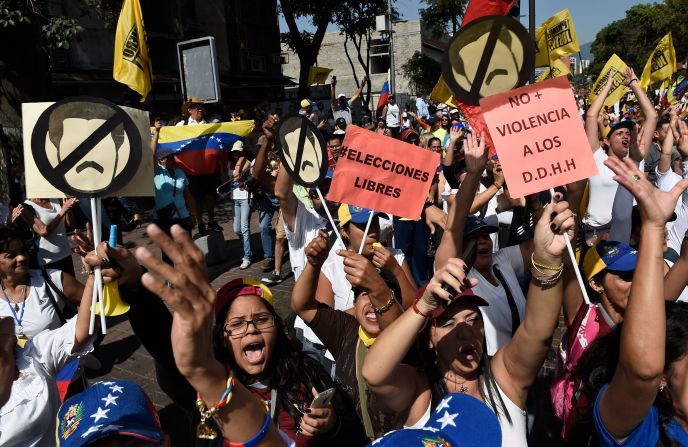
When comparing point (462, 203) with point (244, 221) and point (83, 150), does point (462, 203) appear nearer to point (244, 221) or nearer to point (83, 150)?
point (83, 150)

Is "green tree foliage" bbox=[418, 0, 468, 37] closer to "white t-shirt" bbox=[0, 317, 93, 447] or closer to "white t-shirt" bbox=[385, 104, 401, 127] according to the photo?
"white t-shirt" bbox=[385, 104, 401, 127]

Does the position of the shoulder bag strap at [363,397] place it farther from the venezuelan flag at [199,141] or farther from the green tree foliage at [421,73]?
the green tree foliage at [421,73]

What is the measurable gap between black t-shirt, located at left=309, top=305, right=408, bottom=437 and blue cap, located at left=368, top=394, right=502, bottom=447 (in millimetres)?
535

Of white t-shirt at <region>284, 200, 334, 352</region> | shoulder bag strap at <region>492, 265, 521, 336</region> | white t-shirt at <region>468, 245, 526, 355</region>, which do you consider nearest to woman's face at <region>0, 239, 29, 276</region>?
white t-shirt at <region>284, 200, 334, 352</region>

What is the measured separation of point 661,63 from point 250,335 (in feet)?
30.2

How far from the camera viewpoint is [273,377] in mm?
2168

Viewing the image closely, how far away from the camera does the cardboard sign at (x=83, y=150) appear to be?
2180 millimetres

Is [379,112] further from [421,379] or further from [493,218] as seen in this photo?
[421,379]

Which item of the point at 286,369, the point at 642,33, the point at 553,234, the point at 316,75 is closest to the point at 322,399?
the point at 286,369

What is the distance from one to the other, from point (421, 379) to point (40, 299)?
2644 mm

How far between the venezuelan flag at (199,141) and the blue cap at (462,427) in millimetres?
7007

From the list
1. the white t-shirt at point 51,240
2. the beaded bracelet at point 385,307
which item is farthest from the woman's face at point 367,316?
the white t-shirt at point 51,240

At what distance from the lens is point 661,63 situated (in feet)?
28.6

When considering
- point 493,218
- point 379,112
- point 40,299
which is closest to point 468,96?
point 493,218
